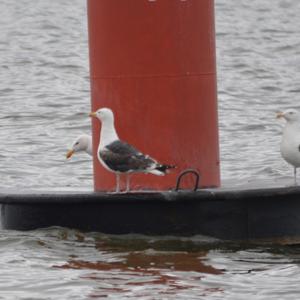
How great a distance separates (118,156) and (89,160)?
5.78 metres

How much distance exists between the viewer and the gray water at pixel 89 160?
9133 mm

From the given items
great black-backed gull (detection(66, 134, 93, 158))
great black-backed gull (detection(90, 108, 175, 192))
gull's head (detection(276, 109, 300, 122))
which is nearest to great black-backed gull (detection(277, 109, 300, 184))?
gull's head (detection(276, 109, 300, 122))

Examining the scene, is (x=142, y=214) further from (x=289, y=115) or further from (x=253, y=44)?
(x=253, y=44)

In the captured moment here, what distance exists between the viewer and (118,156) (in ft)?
32.4

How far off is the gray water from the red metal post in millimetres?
715

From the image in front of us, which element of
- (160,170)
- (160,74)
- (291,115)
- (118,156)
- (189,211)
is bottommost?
(189,211)

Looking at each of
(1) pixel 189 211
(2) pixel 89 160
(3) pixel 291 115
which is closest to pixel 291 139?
(3) pixel 291 115

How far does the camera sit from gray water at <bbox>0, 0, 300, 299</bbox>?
9.13 m

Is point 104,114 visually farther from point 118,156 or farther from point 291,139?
point 291,139

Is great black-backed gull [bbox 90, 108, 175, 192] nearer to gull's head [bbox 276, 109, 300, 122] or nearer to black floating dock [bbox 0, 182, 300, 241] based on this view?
black floating dock [bbox 0, 182, 300, 241]

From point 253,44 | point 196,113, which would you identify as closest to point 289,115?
point 196,113

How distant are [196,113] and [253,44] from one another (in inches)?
714

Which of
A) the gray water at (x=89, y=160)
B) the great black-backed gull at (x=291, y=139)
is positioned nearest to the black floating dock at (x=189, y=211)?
the gray water at (x=89, y=160)

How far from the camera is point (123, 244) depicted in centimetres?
1009
